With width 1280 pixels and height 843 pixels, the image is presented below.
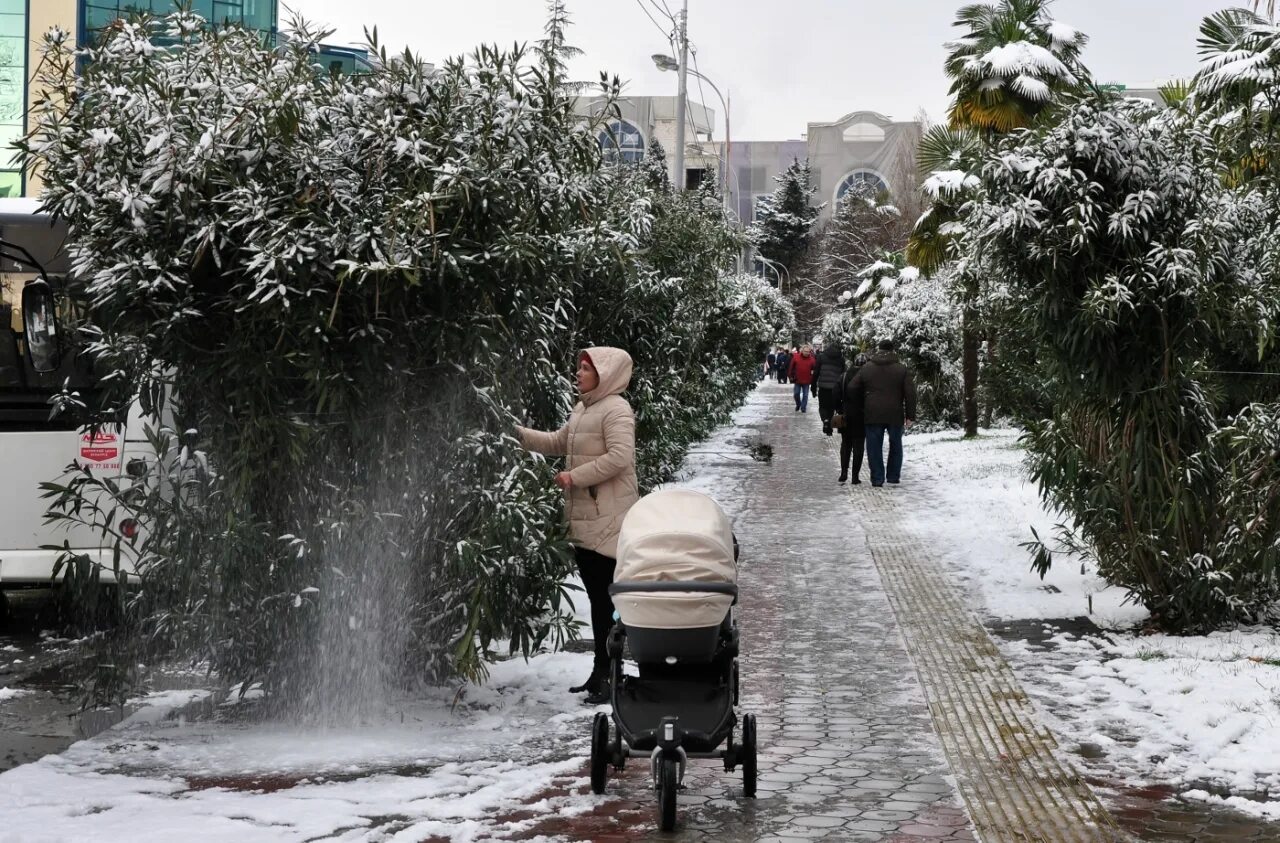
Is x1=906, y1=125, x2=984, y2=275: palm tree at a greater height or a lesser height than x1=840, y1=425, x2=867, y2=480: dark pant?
greater

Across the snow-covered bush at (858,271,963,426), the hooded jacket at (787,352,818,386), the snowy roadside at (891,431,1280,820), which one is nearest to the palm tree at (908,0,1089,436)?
the snow-covered bush at (858,271,963,426)

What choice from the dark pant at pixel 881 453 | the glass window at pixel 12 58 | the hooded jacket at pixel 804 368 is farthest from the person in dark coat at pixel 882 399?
the glass window at pixel 12 58

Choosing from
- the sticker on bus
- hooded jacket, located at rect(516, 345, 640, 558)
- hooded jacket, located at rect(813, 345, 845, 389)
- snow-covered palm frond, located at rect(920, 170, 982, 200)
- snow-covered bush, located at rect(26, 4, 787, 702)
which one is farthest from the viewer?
snow-covered palm frond, located at rect(920, 170, 982, 200)

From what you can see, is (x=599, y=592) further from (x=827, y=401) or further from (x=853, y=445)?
(x=827, y=401)

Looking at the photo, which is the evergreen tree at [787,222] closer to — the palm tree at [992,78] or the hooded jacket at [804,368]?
→ the hooded jacket at [804,368]

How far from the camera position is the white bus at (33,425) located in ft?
33.6

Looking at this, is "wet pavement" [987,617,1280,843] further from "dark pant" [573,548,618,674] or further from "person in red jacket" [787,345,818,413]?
"person in red jacket" [787,345,818,413]

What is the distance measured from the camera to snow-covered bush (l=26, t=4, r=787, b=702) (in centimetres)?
670

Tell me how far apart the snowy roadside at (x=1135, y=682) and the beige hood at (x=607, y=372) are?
2835 millimetres

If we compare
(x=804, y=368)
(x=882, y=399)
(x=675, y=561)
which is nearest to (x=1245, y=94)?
(x=675, y=561)

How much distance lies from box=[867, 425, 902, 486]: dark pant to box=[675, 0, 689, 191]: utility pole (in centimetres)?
704

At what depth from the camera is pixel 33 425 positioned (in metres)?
10.5

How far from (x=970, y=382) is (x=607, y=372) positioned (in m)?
20.6

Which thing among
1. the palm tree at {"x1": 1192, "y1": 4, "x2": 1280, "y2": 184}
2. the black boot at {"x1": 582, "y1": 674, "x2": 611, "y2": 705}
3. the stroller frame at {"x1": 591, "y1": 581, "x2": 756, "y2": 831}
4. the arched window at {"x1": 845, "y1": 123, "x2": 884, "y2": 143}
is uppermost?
the arched window at {"x1": 845, "y1": 123, "x2": 884, "y2": 143}
